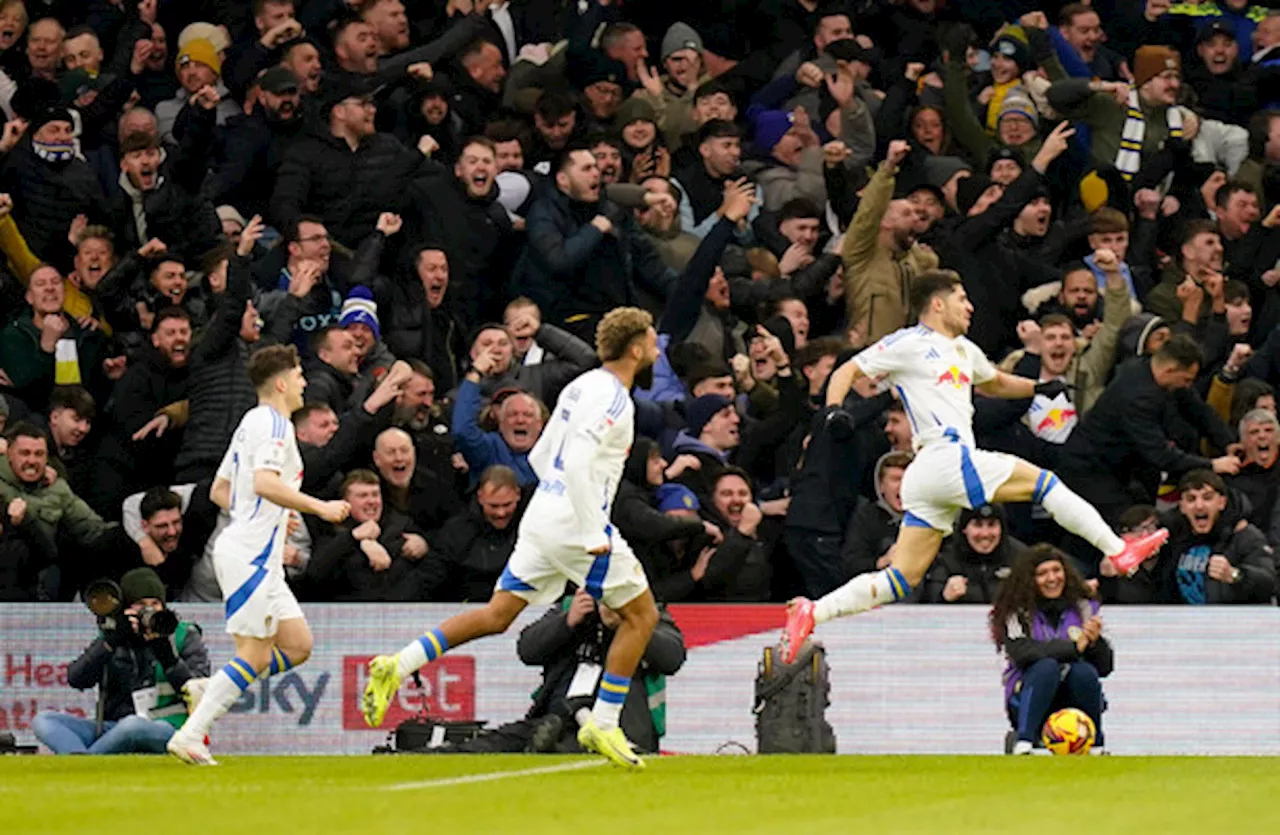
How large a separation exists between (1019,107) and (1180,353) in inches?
161

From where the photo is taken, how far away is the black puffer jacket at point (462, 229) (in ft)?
63.4

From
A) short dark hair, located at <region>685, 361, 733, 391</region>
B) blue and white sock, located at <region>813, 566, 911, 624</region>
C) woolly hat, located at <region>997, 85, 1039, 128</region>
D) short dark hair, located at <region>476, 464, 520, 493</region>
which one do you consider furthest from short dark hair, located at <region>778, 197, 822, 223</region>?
blue and white sock, located at <region>813, 566, 911, 624</region>

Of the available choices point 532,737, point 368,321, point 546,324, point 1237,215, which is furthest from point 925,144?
point 532,737

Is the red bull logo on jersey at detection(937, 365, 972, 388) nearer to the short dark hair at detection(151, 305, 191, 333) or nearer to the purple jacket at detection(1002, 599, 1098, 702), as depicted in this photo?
the purple jacket at detection(1002, 599, 1098, 702)

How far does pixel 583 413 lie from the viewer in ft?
40.6

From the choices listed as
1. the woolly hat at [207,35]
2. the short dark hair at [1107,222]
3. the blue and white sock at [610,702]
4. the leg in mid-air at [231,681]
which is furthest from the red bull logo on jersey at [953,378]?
the woolly hat at [207,35]

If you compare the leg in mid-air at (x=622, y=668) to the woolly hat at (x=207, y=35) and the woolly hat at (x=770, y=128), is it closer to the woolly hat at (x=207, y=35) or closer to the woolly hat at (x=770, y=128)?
the woolly hat at (x=770, y=128)

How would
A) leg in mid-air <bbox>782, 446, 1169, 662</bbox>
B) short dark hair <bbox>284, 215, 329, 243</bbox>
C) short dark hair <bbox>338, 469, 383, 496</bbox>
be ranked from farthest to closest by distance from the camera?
1. short dark hair <bbox>284, 215, 329, 243</bbox>
2. short dark hair <bbox>338, 469, 383, 496</bbox>
3. leg in mid-air <bbox>782, 446, 1169, 662</bbox>

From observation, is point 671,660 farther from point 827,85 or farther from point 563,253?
point 827,85

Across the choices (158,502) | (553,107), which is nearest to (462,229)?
(553,107)

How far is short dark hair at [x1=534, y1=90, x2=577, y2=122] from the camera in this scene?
20.2 m

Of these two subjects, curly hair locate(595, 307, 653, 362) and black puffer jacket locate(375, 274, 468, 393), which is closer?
curly hair locate(595, 307, 653, 362)

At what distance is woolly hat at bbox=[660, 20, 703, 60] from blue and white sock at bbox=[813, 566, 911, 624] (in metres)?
8.40

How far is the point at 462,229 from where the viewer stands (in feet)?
63.5
